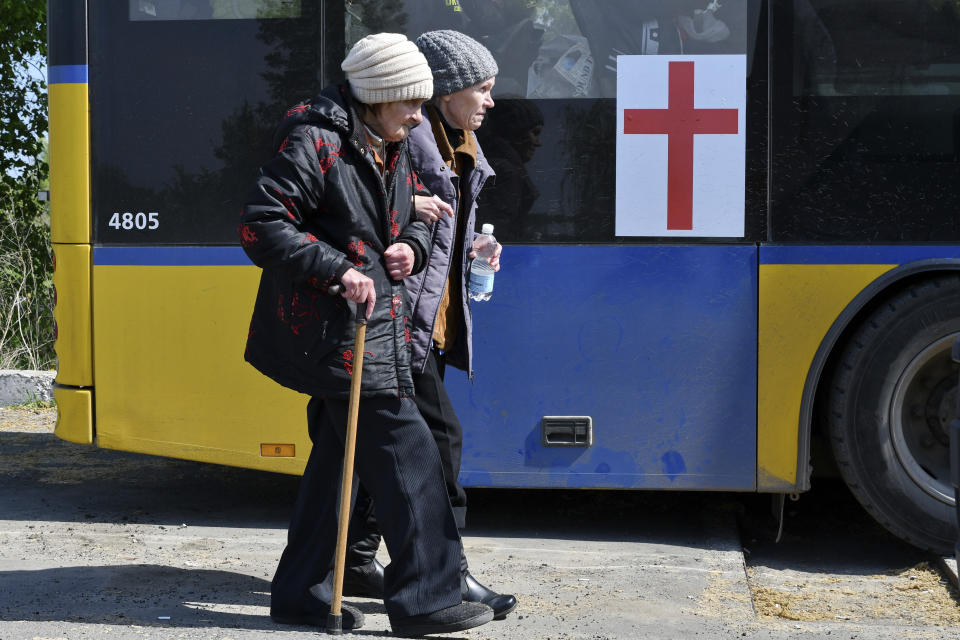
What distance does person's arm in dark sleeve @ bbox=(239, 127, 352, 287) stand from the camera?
3139 millimetres

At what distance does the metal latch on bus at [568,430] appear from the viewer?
15.2 feet

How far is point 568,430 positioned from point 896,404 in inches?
49.7

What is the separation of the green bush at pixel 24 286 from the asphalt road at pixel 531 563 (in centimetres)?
307

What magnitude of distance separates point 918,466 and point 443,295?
2.11 metres

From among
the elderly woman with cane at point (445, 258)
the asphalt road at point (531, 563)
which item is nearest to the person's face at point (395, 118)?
the elderly woman with cane at point (445, 258)

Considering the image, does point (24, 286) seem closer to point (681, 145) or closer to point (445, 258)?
point (681, 145)

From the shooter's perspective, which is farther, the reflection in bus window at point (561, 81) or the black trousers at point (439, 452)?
the reflection in bus window at point (561, 81)

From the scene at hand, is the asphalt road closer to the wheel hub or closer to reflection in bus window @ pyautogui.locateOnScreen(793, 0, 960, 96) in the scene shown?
the wheel hub

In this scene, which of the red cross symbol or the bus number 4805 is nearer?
the red cross symbol

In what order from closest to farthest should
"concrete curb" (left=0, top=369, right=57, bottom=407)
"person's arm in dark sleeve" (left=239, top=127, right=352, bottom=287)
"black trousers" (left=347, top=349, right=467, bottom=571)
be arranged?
"person's arm in dark sleeve" (left=239, top=127, right=352, bottom=287)
"black trousers" (left=347, top=349, right=467, bottom=571)
"concrete curb" (left=0, top=369, right=57, bottom=407)

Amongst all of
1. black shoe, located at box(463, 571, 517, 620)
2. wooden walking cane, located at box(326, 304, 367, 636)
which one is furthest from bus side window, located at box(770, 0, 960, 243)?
wooden walking cane, located at box(326, 304, 367, 636)

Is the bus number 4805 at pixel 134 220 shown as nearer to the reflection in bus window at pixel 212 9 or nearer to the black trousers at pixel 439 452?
the reflection in bus window at pixel 212 9

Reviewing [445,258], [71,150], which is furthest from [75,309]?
[445,258]

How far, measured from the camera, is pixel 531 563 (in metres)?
4.47
